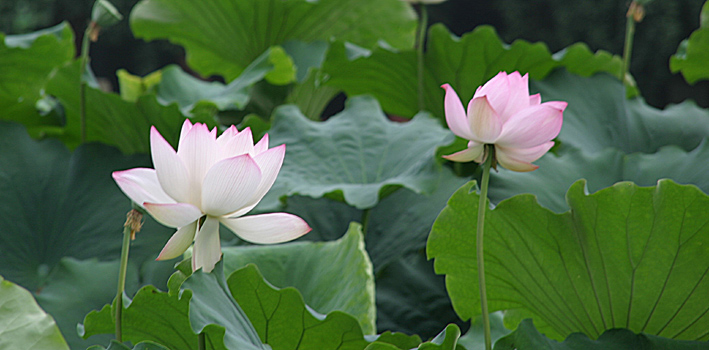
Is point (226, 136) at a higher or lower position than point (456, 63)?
higher

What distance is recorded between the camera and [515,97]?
1.13 ft

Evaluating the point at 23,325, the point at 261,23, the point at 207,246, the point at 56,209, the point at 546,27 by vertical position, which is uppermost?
the point at 207,246

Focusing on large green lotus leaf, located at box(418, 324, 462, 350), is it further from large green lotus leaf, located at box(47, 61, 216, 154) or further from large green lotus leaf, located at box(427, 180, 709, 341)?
large green lotus leaf, located at box(47, 61, 216, 154)

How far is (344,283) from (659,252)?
25 cm

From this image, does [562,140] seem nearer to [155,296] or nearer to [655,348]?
[655,348]

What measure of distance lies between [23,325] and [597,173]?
1.80 feet

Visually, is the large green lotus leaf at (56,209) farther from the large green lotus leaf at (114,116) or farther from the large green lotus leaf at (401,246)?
the large green lotus leaf at (401,246)

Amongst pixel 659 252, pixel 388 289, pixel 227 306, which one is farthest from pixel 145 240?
pixel 659 252

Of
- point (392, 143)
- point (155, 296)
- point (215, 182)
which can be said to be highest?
point (215, 182)

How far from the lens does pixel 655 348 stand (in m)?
0.43

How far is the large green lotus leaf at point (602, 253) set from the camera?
44 centimetres

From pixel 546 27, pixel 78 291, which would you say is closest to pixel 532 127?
pixel 78 291

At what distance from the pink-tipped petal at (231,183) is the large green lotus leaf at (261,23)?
790 millimetres

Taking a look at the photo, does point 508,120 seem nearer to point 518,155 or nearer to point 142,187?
point 518,155
